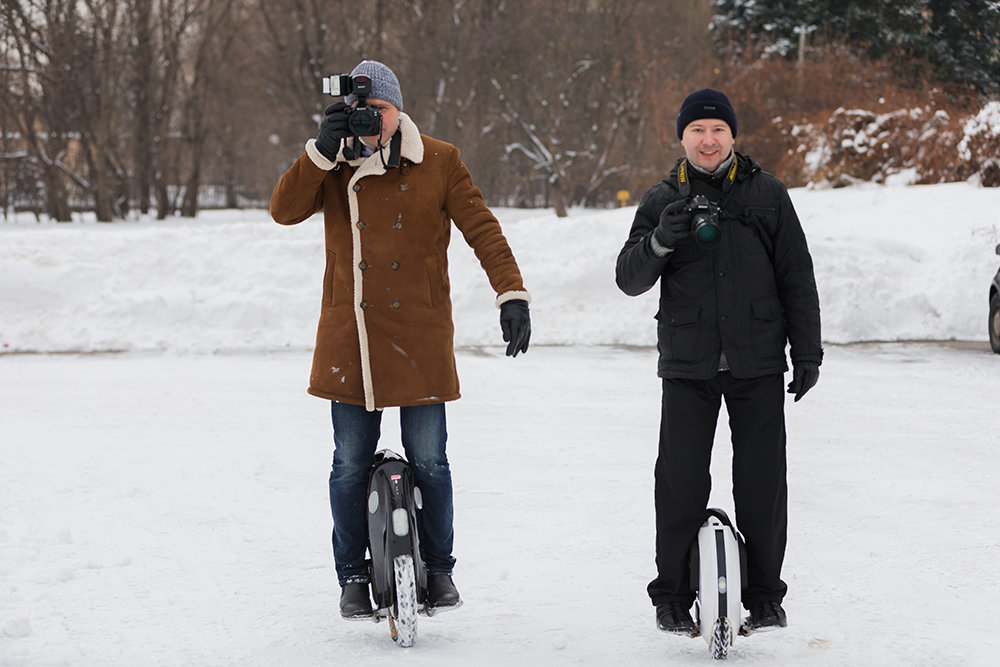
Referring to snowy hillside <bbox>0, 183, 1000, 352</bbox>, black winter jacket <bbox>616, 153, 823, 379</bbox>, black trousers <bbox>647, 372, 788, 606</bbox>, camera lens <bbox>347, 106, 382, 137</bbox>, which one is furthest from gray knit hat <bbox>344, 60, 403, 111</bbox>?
snowy hillside <bbox>0, 183, 1000, 352</bbox>

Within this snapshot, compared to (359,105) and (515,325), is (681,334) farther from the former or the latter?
(359,105)

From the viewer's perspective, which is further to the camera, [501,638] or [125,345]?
[125,345]

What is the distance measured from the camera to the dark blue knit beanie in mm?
3684

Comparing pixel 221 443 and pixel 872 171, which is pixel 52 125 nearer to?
pixel 872 171

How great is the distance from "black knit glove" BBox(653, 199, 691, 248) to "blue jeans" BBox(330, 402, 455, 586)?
0.97m

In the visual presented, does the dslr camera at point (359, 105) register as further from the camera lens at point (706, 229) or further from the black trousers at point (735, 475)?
the black trousers at point (735, 475)

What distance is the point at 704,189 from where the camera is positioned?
12.4ft

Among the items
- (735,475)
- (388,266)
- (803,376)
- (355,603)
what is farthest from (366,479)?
(803,376)

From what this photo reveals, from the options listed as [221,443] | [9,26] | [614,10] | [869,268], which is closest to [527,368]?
[221,443]

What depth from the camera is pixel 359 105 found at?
11.9 feet

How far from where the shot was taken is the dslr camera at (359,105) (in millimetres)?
3594

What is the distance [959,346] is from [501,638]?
931 cm

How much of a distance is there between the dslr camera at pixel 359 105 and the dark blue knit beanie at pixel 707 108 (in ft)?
3.06

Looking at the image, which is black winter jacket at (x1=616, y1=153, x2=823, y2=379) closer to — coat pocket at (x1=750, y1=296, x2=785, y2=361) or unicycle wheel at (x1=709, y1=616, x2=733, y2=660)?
coat pocket at (x1=750, y1=296, x2=785, y2=361)
